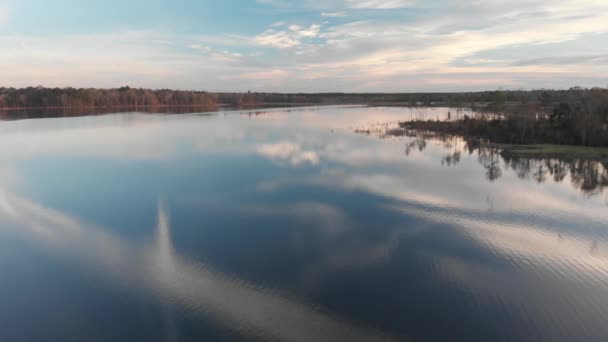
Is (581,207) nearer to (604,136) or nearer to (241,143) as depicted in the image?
(604,136)

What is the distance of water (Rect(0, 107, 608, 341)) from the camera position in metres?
5.92

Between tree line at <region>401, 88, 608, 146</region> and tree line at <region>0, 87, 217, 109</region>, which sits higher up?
tree line at <region>0, 87, 217, 109</region>

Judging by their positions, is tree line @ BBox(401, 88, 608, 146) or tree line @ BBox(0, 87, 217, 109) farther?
tree line @ BBox(0, 87, 217, 109)

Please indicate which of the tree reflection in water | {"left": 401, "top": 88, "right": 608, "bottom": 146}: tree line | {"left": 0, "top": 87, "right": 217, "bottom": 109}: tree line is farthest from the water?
{"left": 0, "top": 87, "right": 217, "bottom": 109}: tree line

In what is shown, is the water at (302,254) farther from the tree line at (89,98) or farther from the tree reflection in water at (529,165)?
the tree line at (89,98)

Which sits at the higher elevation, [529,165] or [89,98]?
[89,98]

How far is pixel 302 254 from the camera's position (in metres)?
8.30

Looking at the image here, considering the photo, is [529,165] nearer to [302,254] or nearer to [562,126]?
[562,126]

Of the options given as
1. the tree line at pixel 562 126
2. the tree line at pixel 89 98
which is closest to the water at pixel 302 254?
the tree line at pixel 562 126

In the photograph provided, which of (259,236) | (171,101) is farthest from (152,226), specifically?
(171,101)

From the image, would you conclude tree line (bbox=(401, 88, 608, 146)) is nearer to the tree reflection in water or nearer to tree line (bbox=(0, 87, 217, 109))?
the tree reflection in water

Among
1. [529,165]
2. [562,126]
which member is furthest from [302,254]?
[562,126]

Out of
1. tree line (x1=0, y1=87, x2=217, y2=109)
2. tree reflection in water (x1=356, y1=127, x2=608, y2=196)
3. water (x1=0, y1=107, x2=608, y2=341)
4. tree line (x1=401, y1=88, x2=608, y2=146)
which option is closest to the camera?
water (x1=0, y1=107, x2=608, y2=341)

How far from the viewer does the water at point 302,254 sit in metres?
5.92
